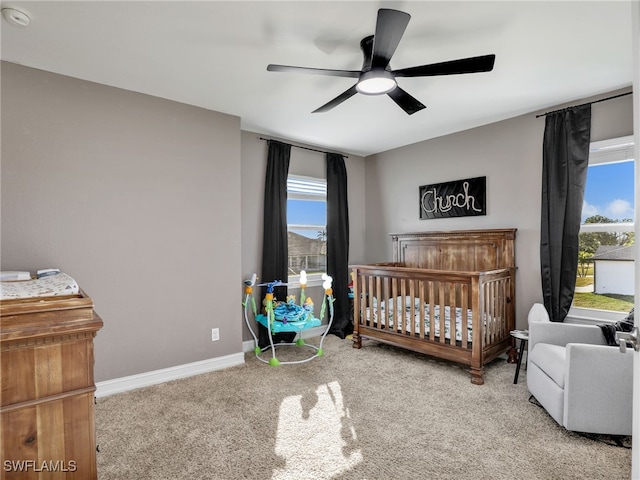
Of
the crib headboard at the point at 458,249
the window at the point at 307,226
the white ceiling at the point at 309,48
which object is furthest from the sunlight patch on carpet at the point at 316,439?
the white ceiling at the point at 309,48

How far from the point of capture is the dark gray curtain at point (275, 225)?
374 cm

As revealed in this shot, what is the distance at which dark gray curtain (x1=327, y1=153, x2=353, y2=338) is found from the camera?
14.1 feet

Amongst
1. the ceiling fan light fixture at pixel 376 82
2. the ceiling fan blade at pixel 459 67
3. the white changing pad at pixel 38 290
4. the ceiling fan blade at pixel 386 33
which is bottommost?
the white changing pad at pixel 38 290

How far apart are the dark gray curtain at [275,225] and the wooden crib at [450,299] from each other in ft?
2.75

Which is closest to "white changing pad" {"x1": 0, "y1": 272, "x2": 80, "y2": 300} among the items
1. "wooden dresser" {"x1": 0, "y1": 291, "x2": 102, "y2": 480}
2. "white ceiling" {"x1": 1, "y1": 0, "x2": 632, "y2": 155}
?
"wooden dresser" {"x1": 0, "y1": 291, "x2": 102, "y2": 480}

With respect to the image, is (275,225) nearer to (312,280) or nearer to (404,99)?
(312,280)

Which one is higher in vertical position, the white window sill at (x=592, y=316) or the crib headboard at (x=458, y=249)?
the crib headboard at (x=458, y=249)

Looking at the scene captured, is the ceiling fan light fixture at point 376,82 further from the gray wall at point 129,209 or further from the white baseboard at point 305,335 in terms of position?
the white baseboard at point 305,335

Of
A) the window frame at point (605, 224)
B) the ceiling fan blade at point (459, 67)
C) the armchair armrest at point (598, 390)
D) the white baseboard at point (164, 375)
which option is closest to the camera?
the ceiling fan blade at point (459, 67)

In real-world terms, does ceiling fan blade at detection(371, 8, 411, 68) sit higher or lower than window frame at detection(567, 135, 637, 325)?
higher

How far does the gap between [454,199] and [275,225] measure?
6.68 feet

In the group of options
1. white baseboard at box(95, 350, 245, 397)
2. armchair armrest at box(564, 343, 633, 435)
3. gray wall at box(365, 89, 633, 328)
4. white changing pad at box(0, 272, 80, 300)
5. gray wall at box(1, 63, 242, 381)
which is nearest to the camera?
white changing pad at box(0, 272, 80, 300)

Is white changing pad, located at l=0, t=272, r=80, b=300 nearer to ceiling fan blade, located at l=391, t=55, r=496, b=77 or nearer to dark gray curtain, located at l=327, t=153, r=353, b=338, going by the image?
ceiling fan blade, located at l=391, t=55, r=496, b=77

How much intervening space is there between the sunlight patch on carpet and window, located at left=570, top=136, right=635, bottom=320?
7.75ft
